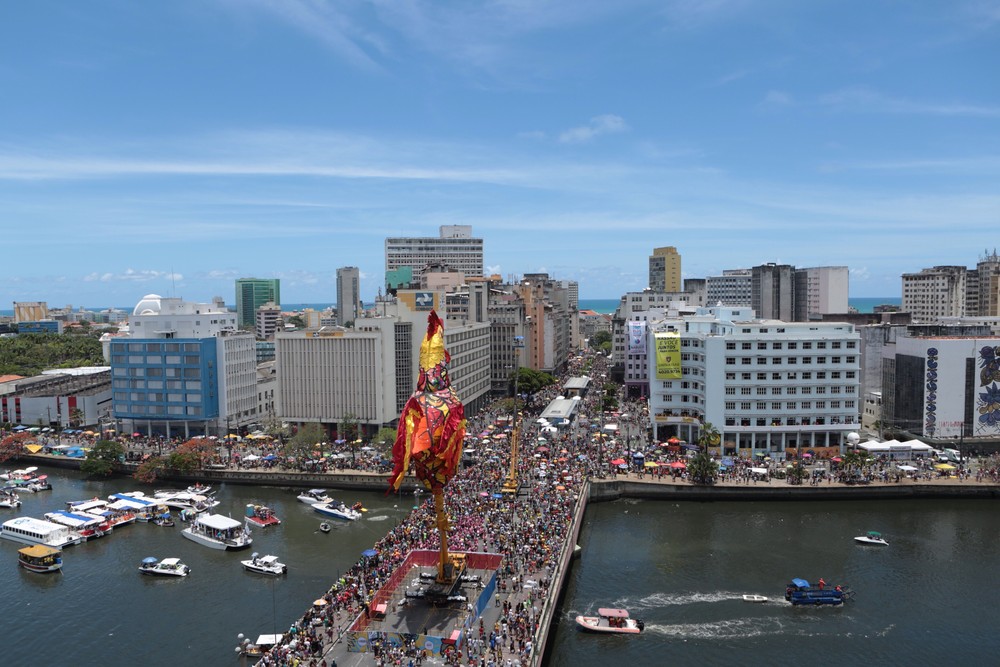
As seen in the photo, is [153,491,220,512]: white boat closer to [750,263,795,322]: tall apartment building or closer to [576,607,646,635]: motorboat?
[576,607,646,635]: motorboat

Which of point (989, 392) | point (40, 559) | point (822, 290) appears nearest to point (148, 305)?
point (40, 559)

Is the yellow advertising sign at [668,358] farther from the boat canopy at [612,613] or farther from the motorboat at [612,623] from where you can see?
the motorboat at [612,623]

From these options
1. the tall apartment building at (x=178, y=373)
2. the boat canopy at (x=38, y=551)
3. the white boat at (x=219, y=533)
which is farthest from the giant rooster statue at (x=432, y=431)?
the tall apartment building at (x=178, y=373)

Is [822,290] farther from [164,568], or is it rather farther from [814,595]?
[164,568]

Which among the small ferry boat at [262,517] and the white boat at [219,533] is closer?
the white boat at [219,533]

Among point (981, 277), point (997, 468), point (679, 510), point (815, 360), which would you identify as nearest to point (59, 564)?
point (679, 510)

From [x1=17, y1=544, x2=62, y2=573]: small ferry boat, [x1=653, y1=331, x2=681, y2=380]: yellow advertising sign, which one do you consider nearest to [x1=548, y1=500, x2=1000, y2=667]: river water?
[x1=653, y1=331, x2=681, y2=380]: yellow advertising sign

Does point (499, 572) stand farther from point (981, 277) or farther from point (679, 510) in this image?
point (981, 277)

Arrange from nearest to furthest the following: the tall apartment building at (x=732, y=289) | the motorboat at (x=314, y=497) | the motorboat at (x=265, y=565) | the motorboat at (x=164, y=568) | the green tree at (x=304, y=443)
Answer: the motorboat at (x=265, y=565), the motorboat at (x=164, y=568), the motorboat at (x=314, y=497), the green tree at (x=304, y=443), the tall apartment building at (x=732, y=289)
